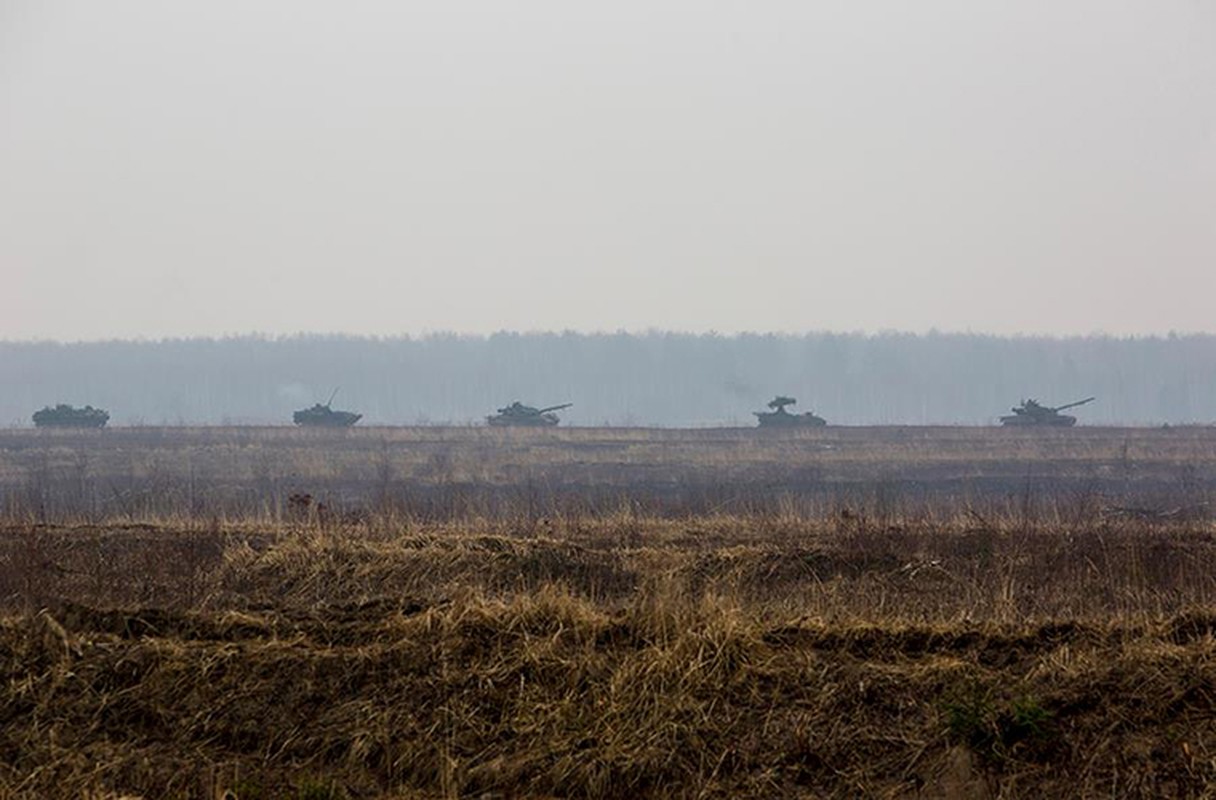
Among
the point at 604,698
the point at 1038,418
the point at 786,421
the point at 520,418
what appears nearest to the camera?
the point at 604,698

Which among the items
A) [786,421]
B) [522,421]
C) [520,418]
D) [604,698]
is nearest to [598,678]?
[604,698]

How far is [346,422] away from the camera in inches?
2168

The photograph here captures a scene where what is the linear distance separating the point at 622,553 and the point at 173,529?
6.73 m

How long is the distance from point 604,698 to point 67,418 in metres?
48.9

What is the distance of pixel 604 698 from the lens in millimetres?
9883

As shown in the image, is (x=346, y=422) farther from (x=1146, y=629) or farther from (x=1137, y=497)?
(x=1146, y=629)

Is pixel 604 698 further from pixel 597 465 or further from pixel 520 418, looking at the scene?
pixel 520 418

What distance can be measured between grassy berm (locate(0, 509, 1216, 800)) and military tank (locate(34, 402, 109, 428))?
43.4 m

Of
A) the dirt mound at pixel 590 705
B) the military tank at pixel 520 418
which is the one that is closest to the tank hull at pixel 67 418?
the military tank at pixel 520 418

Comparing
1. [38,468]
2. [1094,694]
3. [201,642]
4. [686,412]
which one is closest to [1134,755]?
[1094,694]

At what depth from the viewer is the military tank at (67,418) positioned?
176ft

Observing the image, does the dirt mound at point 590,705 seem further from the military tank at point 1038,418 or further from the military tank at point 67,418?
the military tank at point 67,418

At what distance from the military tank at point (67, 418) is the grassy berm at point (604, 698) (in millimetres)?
43419

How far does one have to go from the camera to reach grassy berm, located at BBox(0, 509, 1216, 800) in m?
9.11
